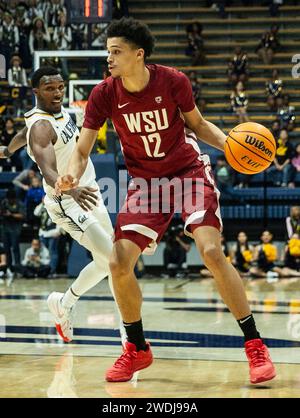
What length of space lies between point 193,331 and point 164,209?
2607 millimetres

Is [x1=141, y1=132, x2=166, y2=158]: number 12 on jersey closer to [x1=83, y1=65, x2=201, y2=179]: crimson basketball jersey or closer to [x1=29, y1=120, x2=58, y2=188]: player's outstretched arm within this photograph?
[x1=83, y1=65, x2=201, y2=179]: crimson basketball jersey

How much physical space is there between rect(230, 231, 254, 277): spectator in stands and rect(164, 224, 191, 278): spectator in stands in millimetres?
853

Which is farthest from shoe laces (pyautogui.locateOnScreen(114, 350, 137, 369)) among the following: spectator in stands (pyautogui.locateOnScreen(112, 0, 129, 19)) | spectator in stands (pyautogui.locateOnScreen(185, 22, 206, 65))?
spectator in stands (pyautogui.locateOnScreen(185, 22, 206, 65))

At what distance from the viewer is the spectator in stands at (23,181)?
50.7ft

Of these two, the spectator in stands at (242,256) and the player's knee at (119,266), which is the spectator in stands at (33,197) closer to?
the spectator in stands at (242,256)

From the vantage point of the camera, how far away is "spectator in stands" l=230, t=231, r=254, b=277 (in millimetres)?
14742

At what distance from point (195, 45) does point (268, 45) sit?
162cm

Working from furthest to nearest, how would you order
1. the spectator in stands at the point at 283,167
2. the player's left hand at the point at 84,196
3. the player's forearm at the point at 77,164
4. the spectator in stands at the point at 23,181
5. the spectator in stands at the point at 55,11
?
the spectator in stands at the point at 55,11 < the spectator in stands at the point at 283,167 < the spectator in stands at the point at 23,181 < the player's forearm at the point at 77,164 < the player's left hand at the point at 84,196

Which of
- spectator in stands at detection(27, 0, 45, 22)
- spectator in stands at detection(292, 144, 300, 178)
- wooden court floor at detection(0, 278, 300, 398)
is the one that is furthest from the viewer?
spectator in stands at detection(27, 0, 45, 22)

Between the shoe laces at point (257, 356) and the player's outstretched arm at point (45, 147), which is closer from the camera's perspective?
the shoe laces at point (257, 356)

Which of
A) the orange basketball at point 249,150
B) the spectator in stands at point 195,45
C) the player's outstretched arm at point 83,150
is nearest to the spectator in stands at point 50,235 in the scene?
the spectator in stands at point 195,45

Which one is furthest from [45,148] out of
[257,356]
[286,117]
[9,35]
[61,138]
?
[9,35]

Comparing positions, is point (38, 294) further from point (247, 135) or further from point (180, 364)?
point (247, 135)

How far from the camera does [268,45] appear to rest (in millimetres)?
19453
